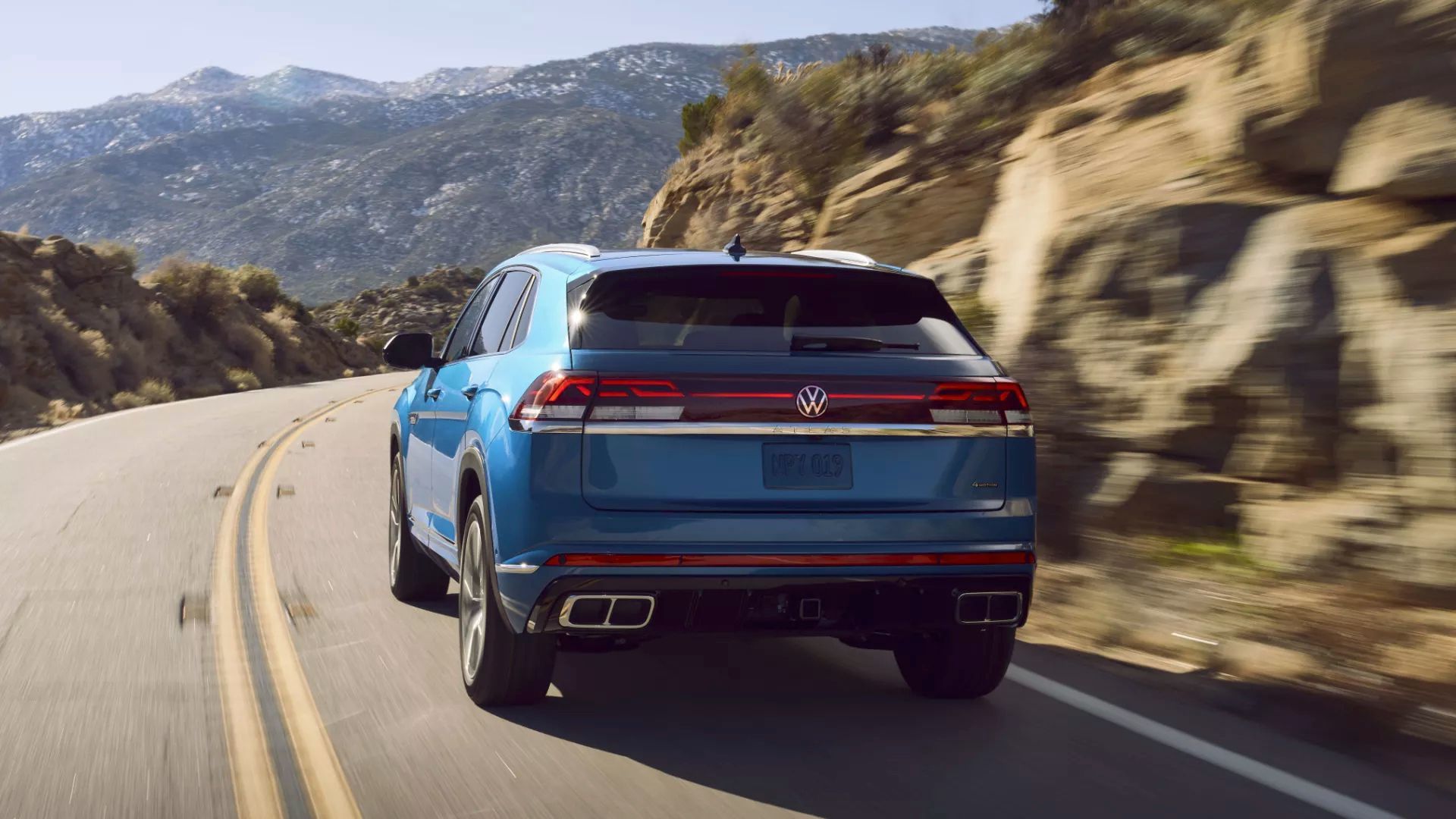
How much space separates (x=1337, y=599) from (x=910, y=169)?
1021 cm

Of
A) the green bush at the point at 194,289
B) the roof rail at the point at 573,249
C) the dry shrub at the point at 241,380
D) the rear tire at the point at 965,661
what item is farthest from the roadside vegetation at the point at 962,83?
the green bush at the point at 194,289

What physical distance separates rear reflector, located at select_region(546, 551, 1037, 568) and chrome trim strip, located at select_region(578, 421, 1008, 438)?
0.41m

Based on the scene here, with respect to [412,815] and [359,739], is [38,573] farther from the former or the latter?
[412,815]

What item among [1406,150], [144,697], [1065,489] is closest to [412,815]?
[144,697]

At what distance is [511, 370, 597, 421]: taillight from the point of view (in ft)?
16.3

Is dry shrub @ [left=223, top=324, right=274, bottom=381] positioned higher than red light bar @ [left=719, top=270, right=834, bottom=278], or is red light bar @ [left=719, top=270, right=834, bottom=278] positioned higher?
red light bar @ [left=719, top=270, right=834, bottom=278]

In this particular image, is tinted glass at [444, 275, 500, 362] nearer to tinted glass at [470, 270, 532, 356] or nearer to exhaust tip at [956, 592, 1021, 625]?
tinted glass at [470, 270, 532, 356]

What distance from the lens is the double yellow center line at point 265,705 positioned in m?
4.71

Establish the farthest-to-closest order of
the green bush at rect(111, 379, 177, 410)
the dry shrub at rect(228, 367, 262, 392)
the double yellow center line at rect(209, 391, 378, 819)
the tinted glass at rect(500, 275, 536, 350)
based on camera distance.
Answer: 1. the dry shrub at rect(228, 367, 262, 392)
2. the green bush at rect(111, 379, 177, 410)
3. the tinted glass at rect(500, 275, 536, 350)
4. the double yellow center line at rect(209, 391, 378, 819)

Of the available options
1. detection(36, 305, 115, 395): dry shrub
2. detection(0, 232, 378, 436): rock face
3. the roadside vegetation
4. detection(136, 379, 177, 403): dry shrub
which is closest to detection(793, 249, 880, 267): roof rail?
the roadside vegetation

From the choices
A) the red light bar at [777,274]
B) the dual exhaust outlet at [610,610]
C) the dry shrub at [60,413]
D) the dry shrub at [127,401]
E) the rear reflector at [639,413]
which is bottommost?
the dry shrub at [127,401]

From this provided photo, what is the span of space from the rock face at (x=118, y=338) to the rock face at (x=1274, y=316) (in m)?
17.7

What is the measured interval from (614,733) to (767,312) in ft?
5.44

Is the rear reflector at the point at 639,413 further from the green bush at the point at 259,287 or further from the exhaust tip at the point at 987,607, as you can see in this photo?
the green bush at the point at 259,287
